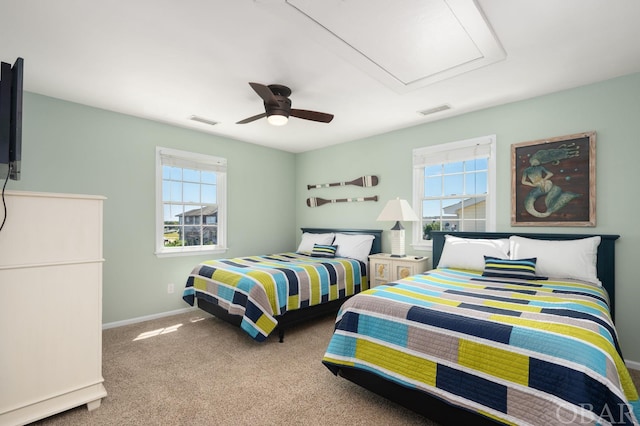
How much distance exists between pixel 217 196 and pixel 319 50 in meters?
3.00

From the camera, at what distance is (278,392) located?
229 centimetres

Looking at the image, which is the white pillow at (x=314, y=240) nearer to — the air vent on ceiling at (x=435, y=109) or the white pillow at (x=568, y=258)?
the air vent on ceiling at (x=435, y=109)

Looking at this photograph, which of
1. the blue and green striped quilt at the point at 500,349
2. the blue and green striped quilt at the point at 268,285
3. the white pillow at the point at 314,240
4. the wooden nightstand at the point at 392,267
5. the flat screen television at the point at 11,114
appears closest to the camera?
the blue and green striped quilt at the point at 500,349

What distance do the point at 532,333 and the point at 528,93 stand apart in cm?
269

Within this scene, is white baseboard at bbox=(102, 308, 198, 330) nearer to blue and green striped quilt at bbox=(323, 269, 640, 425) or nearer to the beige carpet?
the beige carpet

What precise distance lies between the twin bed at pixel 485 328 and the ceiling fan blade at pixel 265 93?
5.55ft

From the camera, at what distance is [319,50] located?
2402 mm

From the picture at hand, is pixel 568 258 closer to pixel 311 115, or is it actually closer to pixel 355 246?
pixel 355 246

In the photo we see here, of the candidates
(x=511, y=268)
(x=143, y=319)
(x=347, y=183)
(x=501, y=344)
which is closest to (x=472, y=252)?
(x=511, y=268)

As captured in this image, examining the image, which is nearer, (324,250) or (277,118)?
(277,118)

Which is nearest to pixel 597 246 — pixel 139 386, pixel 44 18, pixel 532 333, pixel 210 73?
pixel 532 333

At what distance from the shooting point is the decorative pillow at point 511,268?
8.97 feet

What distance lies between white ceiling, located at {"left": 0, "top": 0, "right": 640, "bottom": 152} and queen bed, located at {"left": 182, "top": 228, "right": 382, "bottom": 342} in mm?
1855

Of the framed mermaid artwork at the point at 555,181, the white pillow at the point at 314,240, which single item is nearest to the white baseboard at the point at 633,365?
the framed mermaid artwork at the point at 555,181
